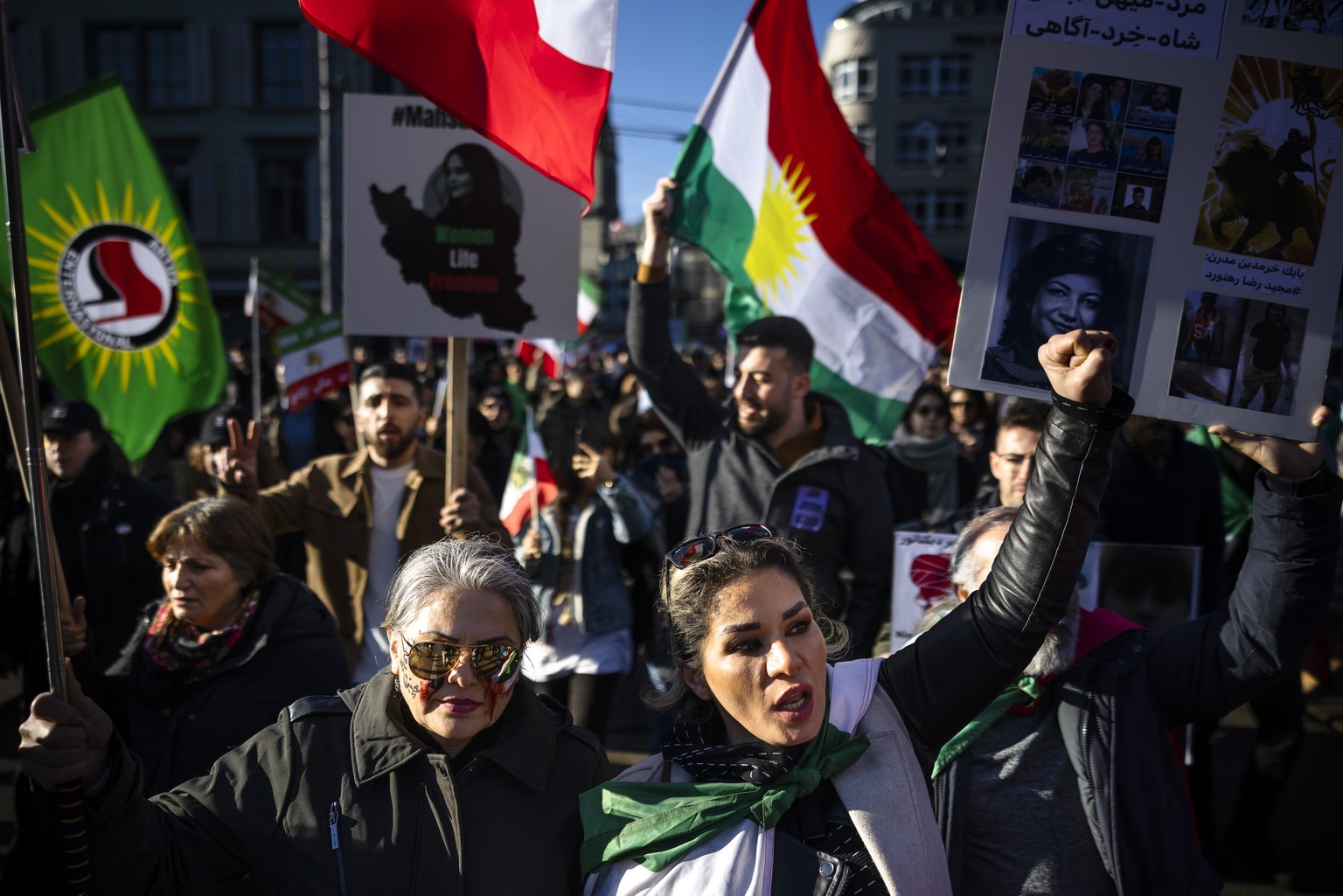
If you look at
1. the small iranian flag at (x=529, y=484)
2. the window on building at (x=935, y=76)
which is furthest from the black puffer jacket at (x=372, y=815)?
the window on building at (x=935, y=76)

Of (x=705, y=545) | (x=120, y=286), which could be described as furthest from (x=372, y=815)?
(x=120, y=286)

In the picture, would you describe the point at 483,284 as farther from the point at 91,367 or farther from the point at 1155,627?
the point at 1155,627

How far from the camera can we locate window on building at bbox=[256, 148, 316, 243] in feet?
105

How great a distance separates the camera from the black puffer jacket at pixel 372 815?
2027mm

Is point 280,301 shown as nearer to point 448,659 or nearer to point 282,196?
point 448,659

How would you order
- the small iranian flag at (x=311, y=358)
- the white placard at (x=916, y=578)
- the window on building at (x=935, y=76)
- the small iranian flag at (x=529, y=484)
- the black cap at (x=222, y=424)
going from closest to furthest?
1. the white placard at (x=916, y=578)
2. the black cap at (x=222, y=424)
3. the small iranian flag at (x=529, y=484)
4. the small iranian flag at (x=311, y=358)
5. the window on building at (x=935, y=76)

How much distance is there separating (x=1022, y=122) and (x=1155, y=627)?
7.63ft

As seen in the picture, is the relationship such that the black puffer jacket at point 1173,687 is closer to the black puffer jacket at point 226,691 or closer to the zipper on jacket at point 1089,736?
the zipper on jacket at point 1089,736

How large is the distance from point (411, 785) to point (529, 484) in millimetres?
2789

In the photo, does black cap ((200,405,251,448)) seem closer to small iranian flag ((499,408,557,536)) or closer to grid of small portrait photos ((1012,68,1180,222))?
small iranian flag ((499,408,557,536))

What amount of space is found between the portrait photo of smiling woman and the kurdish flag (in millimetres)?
2338

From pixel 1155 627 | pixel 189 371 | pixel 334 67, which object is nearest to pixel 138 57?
pixel 334 67

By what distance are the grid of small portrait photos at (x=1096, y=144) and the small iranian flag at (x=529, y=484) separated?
292 centimetres

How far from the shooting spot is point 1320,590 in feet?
7.22
